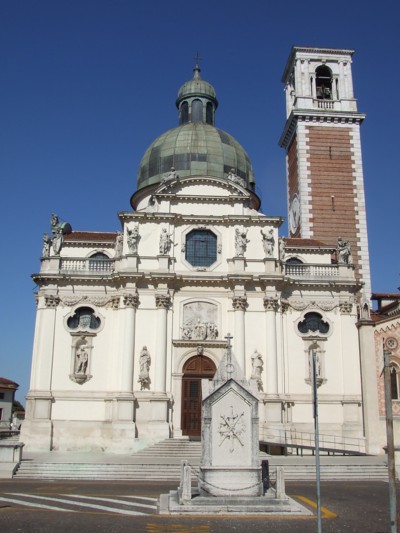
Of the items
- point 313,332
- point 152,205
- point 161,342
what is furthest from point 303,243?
point 161,342

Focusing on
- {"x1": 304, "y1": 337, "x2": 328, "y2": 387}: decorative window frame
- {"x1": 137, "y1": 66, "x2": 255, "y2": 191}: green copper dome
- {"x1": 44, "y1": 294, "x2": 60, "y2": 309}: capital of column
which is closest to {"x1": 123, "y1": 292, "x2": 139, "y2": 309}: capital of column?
{"x1": 44, "y1": 294, "x2": 60, "y2": 309}: capital of column

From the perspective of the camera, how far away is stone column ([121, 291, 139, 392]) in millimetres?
31031

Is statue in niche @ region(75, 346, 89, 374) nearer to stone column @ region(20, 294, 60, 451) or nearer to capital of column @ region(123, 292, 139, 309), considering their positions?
stone column @ region(20, 294, 60, 451)

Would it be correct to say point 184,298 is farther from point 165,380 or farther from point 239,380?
point 239,380

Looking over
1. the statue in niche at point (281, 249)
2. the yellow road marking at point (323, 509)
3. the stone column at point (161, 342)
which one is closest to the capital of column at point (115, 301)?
the stone column at point (161, 342)

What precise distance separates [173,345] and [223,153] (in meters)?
14.9

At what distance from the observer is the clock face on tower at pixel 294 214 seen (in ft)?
143

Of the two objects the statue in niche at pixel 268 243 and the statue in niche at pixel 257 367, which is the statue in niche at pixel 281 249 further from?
the statue in niche at pixel 257 367

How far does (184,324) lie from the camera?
32812mm

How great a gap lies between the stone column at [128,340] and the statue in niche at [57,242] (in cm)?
537

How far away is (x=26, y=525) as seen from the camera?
12.4 metres

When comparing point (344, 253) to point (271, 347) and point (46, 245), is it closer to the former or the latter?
point (271, 347)

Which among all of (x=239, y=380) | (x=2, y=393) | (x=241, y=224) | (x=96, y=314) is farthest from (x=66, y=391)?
(x=2, y=393)

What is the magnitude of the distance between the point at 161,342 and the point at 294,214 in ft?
59.8
